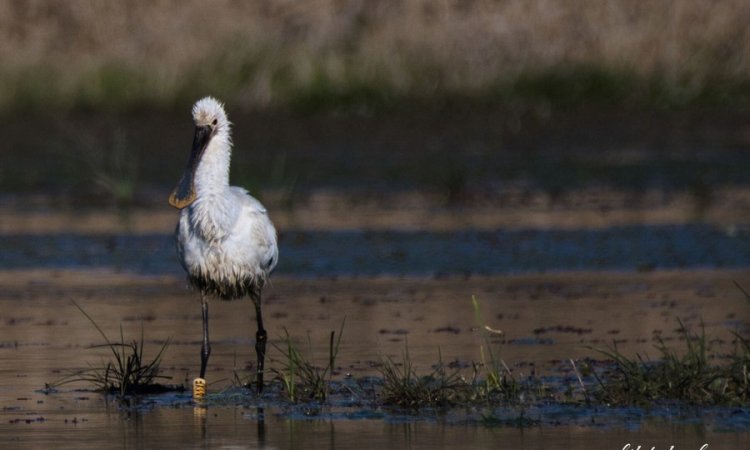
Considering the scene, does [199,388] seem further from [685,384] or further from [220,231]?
[685,384]

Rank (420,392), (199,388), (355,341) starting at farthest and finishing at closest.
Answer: (355,341) → (199,388) → (420,392)

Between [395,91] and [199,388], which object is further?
[395,91]

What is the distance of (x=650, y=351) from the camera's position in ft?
34.0

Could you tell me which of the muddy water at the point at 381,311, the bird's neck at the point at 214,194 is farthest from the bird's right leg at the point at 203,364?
the bird's neck at the point at 214,194

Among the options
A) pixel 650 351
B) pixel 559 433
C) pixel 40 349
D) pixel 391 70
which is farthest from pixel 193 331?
pixel 391 70

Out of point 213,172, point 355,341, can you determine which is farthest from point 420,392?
point 355,341

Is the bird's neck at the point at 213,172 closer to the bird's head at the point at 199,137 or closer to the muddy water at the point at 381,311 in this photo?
the bird's head at the point at 199,137

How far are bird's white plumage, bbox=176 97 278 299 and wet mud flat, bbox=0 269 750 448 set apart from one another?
50 cm

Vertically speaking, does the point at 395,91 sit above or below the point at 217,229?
above

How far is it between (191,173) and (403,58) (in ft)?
38.8

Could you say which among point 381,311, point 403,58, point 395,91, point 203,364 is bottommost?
point 203,364

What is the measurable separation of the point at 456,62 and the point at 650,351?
11840mm

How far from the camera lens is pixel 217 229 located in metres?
10.1

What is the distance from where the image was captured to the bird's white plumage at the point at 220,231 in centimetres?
1012
